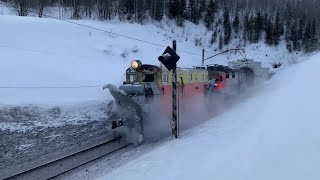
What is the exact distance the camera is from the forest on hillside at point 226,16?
188 feet

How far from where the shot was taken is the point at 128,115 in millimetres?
15172

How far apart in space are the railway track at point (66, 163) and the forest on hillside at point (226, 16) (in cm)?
4164

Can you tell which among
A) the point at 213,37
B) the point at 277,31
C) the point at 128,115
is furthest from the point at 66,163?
the point at 277,31

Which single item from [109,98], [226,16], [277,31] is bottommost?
[109,98]

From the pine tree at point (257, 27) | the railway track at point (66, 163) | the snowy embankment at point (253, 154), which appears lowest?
the railway track at point (66, 163)

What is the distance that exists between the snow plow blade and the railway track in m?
0.57

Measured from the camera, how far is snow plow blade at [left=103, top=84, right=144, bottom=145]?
1479 centimetres

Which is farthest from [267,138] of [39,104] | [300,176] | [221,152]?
[39,104]

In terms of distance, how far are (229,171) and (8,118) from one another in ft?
42.6

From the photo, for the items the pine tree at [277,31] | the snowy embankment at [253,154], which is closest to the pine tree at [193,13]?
the pine tree at [277,31]

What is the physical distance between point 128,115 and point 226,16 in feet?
215

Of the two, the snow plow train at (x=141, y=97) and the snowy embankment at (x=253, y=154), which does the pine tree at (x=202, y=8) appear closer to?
the snow plow train at (x=141, y=97)

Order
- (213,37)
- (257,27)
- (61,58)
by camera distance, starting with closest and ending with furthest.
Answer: (61,58)
(213,37)
(257,27)

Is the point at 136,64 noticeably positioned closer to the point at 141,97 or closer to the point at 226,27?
the point at 141,97
